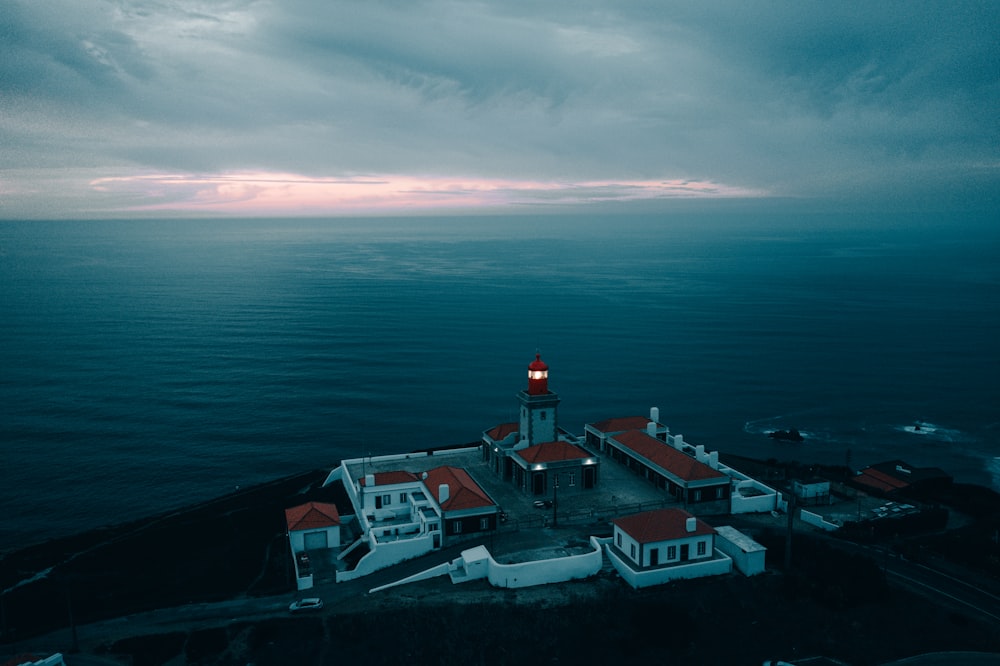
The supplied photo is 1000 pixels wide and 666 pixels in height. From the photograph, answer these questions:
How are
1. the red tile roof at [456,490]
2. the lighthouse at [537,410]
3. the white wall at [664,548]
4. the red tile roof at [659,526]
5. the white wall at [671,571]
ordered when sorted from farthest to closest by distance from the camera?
1. the lighthouse at [537,410]
2. the red tile roof at [456,490]
3. the red tile roof at [659,526]
4. the white wall at [664,548]
5. the white wall at [671,571]

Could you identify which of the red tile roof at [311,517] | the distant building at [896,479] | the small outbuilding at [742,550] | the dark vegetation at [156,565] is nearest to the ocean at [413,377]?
the dark vegetation at [156,565]

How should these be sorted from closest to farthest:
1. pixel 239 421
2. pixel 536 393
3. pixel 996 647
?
1. pixel 996 647
2. pixel 536 393
3. pixel 239 421

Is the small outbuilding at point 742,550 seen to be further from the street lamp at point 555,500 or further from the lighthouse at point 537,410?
the lighthouse at point 537,410

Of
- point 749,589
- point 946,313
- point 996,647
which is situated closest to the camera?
point 996,647

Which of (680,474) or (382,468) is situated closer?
(680,474)

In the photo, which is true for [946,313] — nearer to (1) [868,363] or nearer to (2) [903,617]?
(1) [868,363]

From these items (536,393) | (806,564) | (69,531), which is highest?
(536,393)

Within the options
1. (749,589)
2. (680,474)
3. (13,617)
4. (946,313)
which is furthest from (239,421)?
(946,313)
